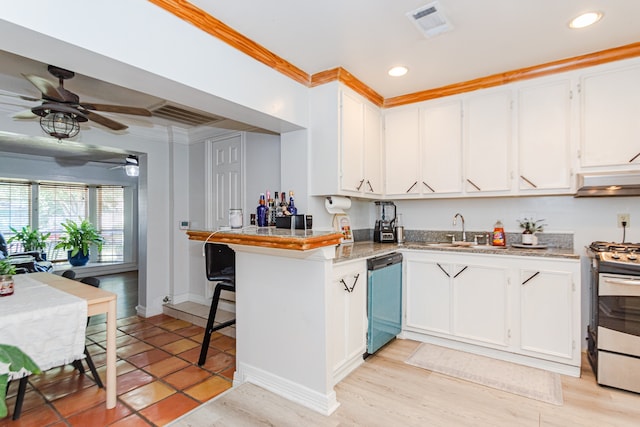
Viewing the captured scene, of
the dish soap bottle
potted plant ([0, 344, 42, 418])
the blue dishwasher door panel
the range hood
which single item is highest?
the range hood

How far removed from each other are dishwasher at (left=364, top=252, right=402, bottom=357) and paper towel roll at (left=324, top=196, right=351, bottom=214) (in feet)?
2.01

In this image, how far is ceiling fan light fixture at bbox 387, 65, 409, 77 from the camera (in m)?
2.75

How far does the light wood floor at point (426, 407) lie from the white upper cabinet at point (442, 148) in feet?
5.62

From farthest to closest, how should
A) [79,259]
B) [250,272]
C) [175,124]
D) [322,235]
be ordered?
[79,259] → [175,124] → [250,272] → [322,235]

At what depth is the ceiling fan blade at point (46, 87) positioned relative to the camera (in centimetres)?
203

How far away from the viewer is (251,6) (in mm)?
1935

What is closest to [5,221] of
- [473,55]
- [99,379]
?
[99,379]

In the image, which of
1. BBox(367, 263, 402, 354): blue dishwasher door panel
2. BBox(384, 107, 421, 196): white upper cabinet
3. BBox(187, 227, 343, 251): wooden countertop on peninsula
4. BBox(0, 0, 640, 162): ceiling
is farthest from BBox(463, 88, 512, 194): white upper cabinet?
BBox(187, 227, 343, 251): wooden countertop on peninsula

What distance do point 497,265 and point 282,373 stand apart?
1870 mm

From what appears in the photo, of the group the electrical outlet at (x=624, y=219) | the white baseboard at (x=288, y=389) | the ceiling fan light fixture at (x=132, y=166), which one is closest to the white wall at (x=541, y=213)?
the electrical outlet at (x=624, y=219)

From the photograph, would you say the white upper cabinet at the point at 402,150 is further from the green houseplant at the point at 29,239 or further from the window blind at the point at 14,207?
the window blind at the point at 14,207

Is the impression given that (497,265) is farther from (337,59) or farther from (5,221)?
(5,221)

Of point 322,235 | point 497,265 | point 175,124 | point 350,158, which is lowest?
point 497,265

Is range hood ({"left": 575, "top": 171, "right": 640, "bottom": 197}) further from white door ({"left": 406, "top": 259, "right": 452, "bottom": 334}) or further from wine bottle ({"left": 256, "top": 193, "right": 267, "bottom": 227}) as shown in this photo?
wine bottle ({"left": 256, "top": 193, "right": 267, "bottom": 227})
